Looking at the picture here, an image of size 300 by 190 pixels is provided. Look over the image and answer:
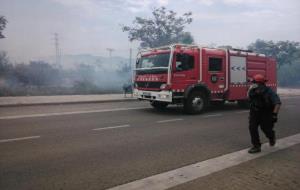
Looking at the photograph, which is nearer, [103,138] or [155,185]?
[155,185]

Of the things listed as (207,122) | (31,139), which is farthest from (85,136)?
(207,122)

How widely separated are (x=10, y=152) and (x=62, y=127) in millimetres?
3003

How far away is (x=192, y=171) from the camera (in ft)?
19.3

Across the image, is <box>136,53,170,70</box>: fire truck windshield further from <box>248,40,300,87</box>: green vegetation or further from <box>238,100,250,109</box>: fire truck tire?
<box>248,40,300,87</box>: green vegetation

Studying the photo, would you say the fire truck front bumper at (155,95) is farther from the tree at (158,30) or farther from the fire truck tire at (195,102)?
the tree at (158,30)

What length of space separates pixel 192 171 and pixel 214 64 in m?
9.04

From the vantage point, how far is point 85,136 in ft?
28.1

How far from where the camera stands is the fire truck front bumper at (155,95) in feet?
42.4

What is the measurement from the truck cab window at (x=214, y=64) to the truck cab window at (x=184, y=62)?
3.47ft

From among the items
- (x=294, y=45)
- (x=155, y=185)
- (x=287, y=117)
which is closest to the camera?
(x=155, y=185)

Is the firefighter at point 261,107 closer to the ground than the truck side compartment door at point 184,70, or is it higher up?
closer to the ground

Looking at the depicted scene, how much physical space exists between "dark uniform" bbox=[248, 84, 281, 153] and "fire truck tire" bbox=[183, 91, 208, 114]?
19.2 ft

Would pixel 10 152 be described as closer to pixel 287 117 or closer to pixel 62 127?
pixel 62 127

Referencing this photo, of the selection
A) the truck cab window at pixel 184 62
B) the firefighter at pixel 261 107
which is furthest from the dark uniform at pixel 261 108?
the truck cab window at pixel 184 62
